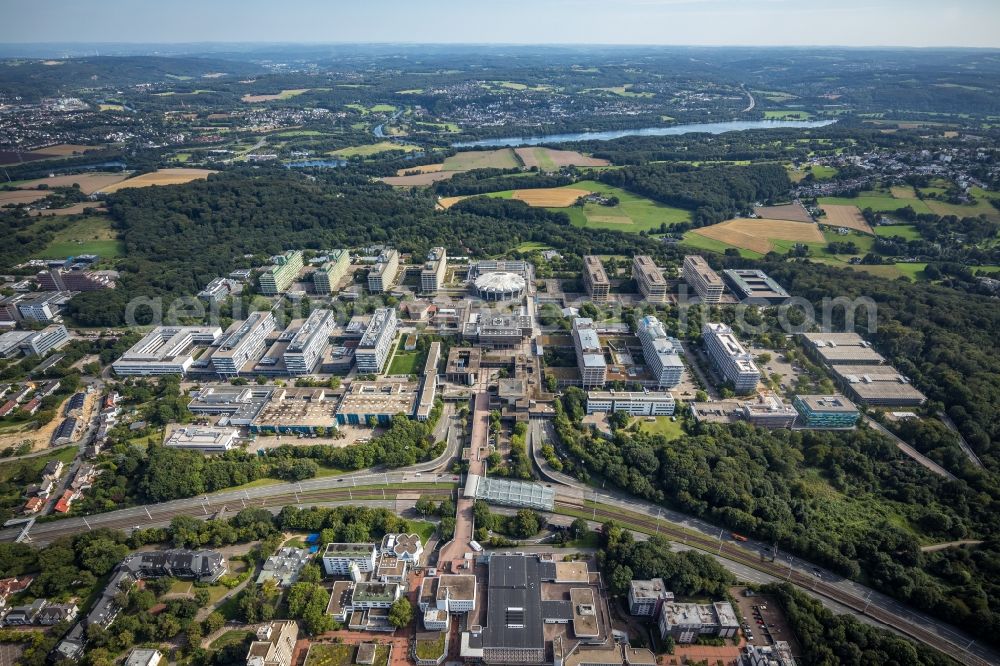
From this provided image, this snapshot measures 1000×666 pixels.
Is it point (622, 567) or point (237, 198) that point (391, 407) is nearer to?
point (622, 567)

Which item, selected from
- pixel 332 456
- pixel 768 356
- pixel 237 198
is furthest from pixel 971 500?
pixel 237 198

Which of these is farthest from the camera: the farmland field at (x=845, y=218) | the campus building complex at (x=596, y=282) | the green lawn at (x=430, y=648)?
the farmland field at (x=845, y=218)

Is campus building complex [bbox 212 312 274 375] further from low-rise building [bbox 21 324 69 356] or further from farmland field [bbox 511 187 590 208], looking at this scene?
farmland field [bbox 511 187 590 208]

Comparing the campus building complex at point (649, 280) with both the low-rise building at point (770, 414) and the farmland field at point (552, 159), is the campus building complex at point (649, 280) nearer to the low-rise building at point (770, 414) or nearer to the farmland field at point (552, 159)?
the low-rise building at point (770, 414)

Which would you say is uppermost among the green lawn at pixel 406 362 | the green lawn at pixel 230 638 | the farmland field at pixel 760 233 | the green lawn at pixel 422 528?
the farmland field at pixel 760 233

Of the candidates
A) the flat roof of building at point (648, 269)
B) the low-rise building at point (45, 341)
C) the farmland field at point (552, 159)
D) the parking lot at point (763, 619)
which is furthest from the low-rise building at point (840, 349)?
the low-rise building at point (45, 341)

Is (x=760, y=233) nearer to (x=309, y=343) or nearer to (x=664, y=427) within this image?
(x=664, y=427)

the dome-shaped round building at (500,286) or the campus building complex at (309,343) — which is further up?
the dome-shaped round building at (500,286)

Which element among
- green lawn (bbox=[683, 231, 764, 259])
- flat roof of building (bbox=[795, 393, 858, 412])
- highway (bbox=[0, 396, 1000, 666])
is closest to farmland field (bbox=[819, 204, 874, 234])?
green lawn (bbox=[683, 231, 764, 259])
